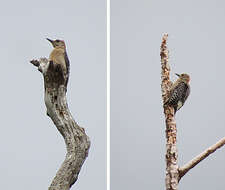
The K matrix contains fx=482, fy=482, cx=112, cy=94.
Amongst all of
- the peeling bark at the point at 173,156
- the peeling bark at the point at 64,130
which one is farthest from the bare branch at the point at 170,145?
the peeling bark at the point at 64,130

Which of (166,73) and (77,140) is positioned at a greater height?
(166,73)

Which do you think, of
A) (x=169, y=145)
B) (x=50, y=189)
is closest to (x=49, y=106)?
(x=50, y=189)

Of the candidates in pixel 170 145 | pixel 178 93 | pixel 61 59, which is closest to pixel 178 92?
pixel 178 93

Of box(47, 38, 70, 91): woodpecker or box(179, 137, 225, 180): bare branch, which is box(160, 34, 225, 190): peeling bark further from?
box(47, 38, 70, 91): woodpecker

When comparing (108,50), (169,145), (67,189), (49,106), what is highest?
(108,50)

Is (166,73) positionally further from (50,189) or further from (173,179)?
(50,189)

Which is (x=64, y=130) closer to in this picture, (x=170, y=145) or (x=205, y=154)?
(x=170, y=145)

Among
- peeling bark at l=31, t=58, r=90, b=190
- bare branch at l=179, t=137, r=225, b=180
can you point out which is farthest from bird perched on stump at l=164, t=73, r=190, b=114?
peeling bark at l=31, t=58, r=90, b=190

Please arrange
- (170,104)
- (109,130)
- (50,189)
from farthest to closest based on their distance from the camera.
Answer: (109,130)
(170,104)
(50,189)
